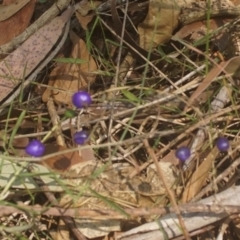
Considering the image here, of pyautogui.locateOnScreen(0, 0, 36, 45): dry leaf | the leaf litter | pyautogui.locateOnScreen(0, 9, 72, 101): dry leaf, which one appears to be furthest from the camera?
pyautogui.locateOnScreen(0, 0, 36, 45): dry leaf

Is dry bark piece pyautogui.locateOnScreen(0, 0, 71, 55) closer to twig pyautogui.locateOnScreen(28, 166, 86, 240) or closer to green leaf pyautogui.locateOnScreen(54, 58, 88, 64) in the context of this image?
green leaf pyautogui.locateOnScreen(54, 58, 88, 64)

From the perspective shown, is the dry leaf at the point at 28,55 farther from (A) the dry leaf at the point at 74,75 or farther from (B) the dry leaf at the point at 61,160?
(B) the dry leaf at the point at 61,160

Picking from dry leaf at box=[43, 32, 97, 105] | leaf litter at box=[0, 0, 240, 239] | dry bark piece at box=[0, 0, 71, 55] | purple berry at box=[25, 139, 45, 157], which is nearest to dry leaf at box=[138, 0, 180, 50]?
leaf litter at box=[0, 0, 240, 239]

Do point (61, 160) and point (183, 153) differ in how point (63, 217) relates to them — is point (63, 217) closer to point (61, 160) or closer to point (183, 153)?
point (61, 160)

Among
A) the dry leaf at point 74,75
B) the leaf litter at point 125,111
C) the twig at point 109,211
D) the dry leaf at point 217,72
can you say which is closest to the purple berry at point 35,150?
the leaf litter at point 125,111

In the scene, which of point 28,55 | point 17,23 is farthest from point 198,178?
point 17,23

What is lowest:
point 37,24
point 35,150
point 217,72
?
point 217,72

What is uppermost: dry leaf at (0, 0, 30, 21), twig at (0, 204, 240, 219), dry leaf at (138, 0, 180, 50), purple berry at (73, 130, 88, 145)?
dry leaf at (0, 0, 30, 21)
